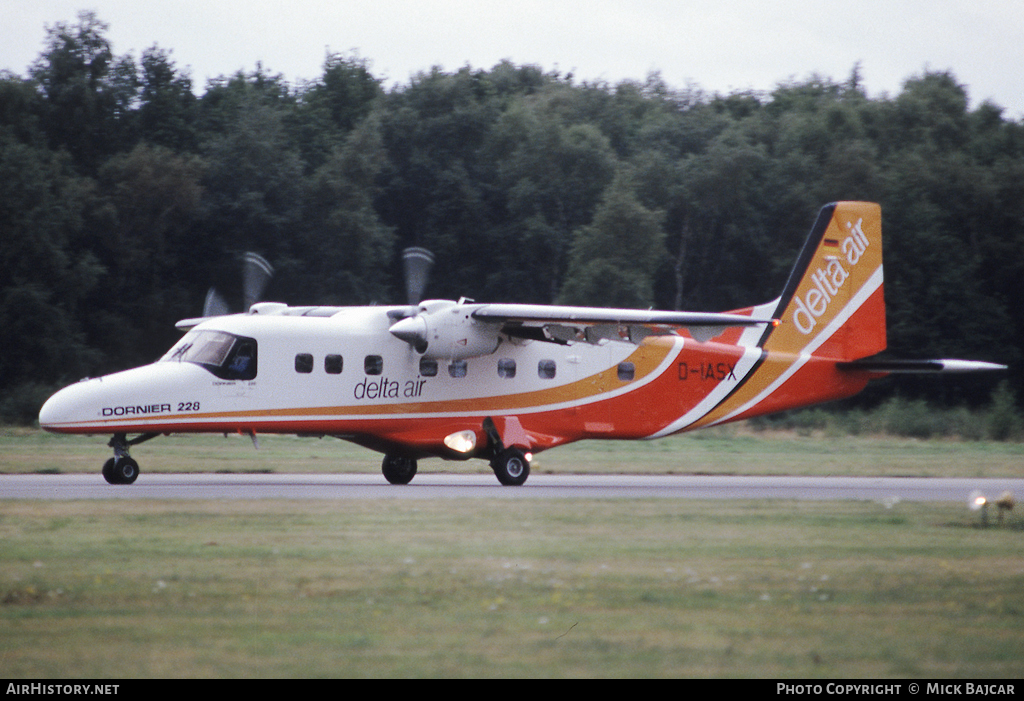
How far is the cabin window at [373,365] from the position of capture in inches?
757

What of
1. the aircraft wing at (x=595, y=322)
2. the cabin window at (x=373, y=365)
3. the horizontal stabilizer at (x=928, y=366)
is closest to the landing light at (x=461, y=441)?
the cabin window at (x=373, y=365)

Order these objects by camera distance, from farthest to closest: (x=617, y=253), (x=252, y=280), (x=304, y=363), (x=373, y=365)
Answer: (x=617, y=253) → (x=252, y=280) → (x=373, y=365) → (x=304, y=363)

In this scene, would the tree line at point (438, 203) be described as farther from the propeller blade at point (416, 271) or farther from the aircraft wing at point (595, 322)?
the aircraft wing at point (595, 322)

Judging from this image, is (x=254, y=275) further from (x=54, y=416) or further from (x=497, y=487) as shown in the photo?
(x=497, y=487)

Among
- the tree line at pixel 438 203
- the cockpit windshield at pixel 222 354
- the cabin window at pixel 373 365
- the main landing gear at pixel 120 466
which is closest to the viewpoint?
the main landing gear at pixel 120 466

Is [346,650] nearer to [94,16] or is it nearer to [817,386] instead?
[817,386]

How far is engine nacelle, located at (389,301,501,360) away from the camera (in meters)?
18.9

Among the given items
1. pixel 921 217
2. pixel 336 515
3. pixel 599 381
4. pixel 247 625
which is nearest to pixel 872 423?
pixel 921 217

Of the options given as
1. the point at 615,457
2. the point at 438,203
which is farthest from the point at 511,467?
the point at 438,203

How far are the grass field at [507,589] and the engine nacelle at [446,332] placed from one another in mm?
3772

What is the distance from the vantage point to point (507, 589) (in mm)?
9602

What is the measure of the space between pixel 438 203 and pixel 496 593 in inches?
1513

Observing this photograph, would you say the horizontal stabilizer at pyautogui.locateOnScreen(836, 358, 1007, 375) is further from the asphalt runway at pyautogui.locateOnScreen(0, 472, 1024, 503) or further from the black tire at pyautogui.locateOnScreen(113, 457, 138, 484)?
the black tire at pyautogui.locateOnScreen(113, 457, 138, 484)

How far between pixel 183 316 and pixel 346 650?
32.2 meters
